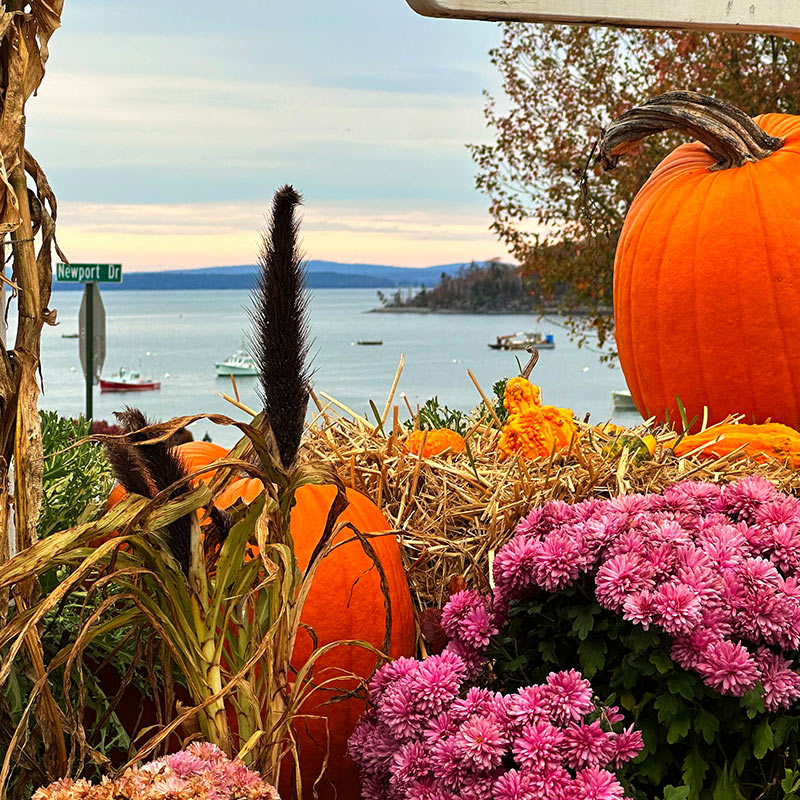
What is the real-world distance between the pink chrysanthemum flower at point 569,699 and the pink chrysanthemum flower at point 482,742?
9cm

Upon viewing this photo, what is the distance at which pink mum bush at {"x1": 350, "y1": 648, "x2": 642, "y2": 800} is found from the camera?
4.75 ft

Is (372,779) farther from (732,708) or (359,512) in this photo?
(732,708)

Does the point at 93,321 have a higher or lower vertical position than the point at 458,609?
higher

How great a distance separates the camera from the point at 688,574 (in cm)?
160

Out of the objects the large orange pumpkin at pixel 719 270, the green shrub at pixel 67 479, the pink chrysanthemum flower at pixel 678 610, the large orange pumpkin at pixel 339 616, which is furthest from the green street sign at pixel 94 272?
the pink chrysanthemum flower at pixel 678 610

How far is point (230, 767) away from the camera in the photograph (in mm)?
1219

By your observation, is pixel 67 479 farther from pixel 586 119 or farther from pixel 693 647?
pixel 586 119

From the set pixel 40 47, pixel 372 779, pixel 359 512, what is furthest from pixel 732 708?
pixel 40 47

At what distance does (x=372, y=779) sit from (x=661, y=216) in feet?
5.89

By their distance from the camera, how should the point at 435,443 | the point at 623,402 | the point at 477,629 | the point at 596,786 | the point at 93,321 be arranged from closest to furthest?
the point at 596,786 < the point at 477,629 < the point at 435,443 < the point at 93,321 < the point at 623,402

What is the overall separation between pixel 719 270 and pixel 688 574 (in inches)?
51.6

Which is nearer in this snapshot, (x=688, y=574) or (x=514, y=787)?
(x=514, y=787)

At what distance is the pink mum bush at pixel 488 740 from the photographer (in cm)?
145

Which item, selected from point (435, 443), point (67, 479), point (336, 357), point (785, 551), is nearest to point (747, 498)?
point (785, 551)
